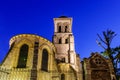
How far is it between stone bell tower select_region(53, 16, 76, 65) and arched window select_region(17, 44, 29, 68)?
920 cm

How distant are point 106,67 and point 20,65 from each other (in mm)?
12617

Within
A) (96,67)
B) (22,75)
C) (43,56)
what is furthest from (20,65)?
(96,67)

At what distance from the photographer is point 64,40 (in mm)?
38812

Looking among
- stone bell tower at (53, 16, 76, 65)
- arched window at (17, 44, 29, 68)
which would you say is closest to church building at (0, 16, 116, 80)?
arched window at (17, 44, 29, 68)

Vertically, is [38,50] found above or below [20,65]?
above

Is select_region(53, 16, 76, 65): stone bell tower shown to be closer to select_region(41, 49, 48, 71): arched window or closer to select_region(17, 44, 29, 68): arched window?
select_region(41, 49, 48, 71): arched window

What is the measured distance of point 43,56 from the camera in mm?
27688

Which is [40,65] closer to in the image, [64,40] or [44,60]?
[44,60]

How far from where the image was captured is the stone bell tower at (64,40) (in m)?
35.1

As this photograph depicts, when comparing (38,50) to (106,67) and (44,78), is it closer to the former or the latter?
(44,78)

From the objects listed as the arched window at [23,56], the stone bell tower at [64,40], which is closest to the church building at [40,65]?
the arched window at [23,56]

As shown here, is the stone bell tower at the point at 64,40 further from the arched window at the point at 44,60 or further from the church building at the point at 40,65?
the arched window at the point at 44,60

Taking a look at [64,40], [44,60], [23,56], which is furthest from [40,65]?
[64,40]

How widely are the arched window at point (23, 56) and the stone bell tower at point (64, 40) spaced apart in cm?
920
